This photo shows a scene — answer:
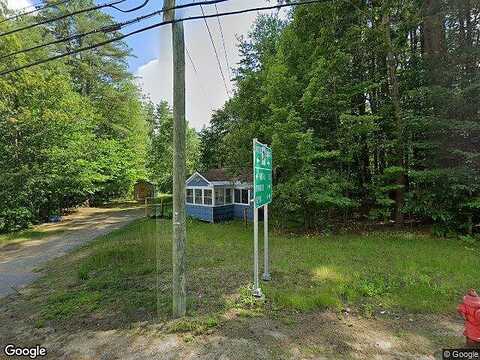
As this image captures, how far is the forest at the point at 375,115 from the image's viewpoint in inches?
384

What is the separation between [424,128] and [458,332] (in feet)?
26.0

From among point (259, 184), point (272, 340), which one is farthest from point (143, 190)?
point (272, 340)

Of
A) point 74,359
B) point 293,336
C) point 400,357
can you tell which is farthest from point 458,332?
point 74,359

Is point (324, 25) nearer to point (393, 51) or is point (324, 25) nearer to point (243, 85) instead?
point (393, 51)

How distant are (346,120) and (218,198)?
799cm

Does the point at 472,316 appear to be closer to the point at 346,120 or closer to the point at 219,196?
the point at 346,120

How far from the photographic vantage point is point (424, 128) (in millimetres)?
10141

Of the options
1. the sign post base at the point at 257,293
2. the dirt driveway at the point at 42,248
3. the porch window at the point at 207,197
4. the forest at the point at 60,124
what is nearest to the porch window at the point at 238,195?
the porch window at the point at 207,197

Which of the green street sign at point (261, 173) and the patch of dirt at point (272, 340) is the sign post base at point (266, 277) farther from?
the patch of dirt at point (272, 340)

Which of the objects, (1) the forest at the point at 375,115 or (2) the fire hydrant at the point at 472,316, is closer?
(2) the fire hydrant at the point at 472,316

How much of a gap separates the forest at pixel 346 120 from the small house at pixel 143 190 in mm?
12545

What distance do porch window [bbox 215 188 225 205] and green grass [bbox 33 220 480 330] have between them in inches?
236

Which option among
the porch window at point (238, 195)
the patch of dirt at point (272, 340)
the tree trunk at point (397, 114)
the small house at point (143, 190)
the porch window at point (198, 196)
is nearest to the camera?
the patch of dirt at point (272, 340)

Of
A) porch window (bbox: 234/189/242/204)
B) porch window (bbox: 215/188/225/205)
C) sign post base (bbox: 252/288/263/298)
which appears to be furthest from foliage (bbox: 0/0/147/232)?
sign post base (bbox: 252/288/263/298)
